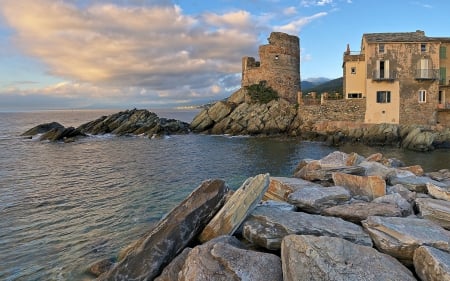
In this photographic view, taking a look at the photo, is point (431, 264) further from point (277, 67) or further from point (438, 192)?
point (277, 67)

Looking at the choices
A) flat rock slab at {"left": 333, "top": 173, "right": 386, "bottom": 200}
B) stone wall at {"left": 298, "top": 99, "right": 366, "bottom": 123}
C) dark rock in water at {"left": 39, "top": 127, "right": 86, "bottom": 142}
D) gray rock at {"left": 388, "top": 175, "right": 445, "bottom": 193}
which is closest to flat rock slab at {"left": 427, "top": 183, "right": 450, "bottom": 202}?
gray rock at {"left": 388, "top": 175, "right": 445, "bottom": 193}

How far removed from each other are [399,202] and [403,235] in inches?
95.1

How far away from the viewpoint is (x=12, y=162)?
26109 millimetres

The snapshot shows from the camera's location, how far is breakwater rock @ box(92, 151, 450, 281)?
5.09 metres

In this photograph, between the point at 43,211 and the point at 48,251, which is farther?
the point at 43,211

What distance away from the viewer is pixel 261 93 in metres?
46.4

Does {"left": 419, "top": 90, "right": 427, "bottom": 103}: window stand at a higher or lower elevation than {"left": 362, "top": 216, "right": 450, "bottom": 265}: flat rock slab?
higher

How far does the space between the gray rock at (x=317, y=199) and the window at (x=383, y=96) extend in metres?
32.5

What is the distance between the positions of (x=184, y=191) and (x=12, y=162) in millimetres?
17676

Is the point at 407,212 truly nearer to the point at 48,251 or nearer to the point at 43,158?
the point at 48,251

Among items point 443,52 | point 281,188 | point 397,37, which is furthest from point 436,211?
point 443,52

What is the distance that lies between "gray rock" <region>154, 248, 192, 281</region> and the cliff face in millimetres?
35076

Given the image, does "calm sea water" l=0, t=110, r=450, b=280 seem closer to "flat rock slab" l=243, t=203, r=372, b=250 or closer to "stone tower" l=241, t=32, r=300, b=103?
"flat rock slab" l=243, t=203, r=372, b=250

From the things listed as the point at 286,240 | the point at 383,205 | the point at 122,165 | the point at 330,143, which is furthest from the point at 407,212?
the point at 330,143
